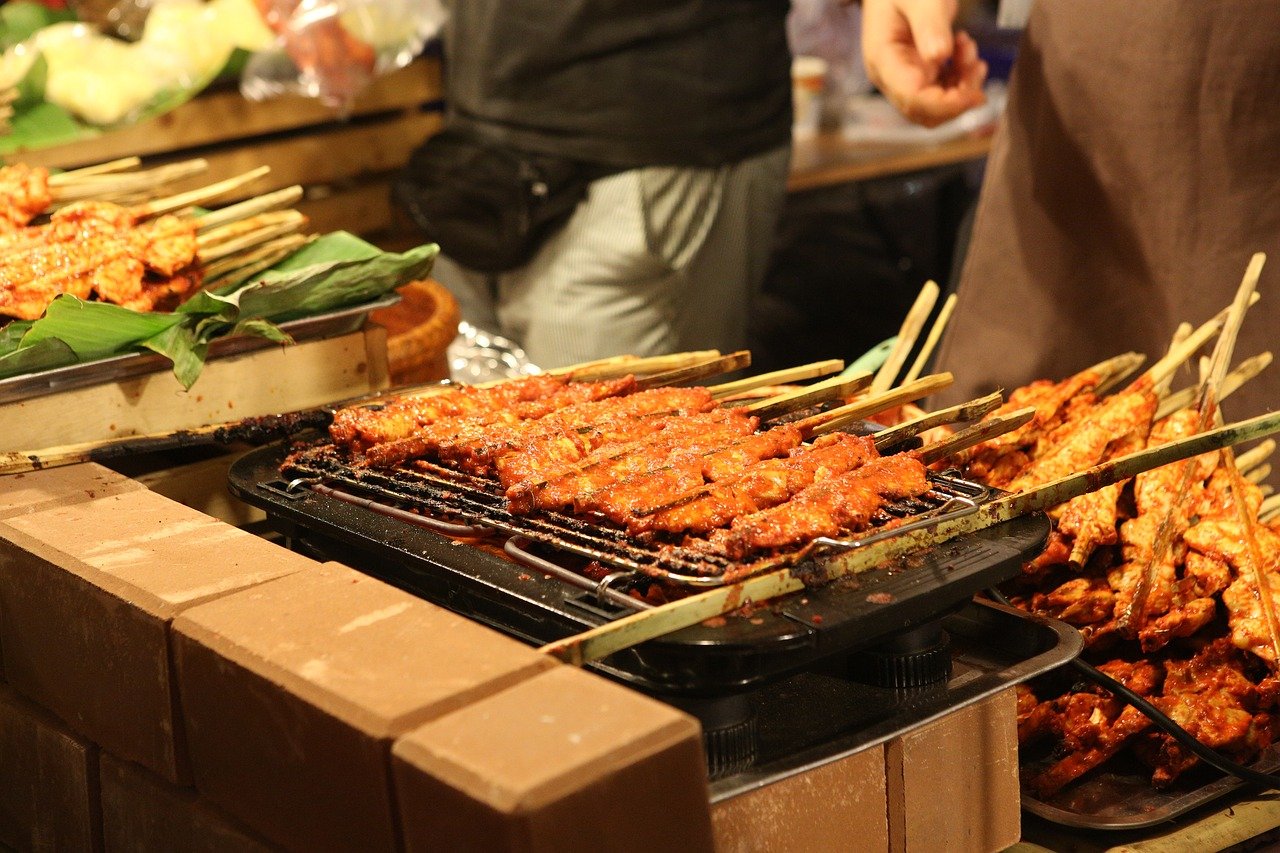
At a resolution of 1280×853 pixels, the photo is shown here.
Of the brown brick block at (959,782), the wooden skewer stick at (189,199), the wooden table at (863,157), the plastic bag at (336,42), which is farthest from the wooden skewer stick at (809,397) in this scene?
the wooden table at (863,157)

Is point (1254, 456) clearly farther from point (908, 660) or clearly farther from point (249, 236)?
point (249, 236)

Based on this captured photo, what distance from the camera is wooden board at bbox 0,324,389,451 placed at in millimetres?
2719

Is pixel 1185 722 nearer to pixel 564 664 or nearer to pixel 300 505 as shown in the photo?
pixel 564 664

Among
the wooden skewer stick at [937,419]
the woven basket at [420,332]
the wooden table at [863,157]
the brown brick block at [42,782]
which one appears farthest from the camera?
the wooden table at [863,157]

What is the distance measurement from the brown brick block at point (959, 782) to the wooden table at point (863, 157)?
5191 millimetres

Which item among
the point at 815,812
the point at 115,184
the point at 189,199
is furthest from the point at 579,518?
the point at 115,184

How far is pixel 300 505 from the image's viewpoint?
2.29 meters

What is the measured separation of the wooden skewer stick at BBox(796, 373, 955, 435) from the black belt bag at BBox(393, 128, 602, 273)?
116 inches

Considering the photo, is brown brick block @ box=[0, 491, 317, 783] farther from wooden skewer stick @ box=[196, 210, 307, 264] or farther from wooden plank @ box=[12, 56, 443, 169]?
wooden plank @ box=[12, 56, 443, 169]

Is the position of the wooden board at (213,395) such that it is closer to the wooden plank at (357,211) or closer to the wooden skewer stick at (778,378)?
the wooden skewer stick at (778,378)

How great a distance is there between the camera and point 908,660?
1949mm

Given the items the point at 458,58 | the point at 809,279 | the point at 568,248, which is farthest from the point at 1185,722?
the point at 809,279

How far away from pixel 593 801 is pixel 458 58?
445cm

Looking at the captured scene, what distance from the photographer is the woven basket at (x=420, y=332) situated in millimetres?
3373
